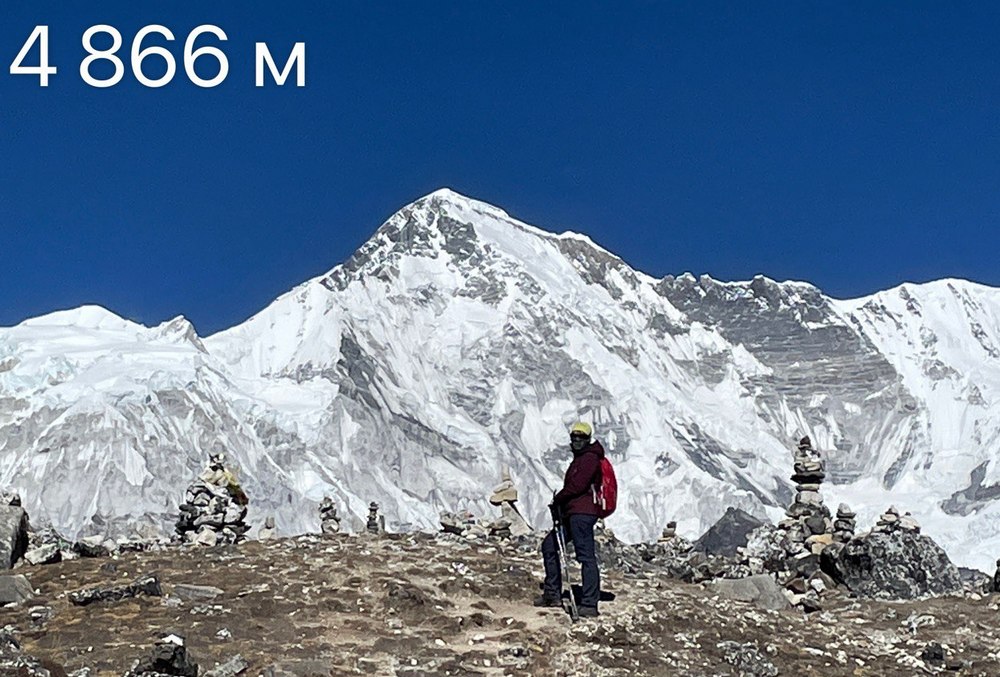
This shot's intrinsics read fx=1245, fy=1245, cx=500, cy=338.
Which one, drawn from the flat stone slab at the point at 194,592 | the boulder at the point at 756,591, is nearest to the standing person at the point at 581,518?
the boulder at the point at 756,591

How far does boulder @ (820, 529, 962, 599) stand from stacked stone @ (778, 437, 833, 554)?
244 inches

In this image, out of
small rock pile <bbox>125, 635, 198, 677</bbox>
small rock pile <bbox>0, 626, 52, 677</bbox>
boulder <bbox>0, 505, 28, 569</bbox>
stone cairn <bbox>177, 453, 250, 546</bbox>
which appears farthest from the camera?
stone cairn <bbox>177, 453, 250, 546</bbox>

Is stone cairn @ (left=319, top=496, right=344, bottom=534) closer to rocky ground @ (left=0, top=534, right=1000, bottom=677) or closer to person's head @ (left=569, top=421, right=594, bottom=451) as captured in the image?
rocky ground @ (left=0, top=534, right=1000, bottom=677)

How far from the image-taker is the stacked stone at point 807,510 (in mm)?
34625

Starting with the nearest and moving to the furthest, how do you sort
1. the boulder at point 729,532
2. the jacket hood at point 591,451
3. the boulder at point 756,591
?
the jacket hood at point 591,451, the boulder at point 756,591, the boulder at point 729,532

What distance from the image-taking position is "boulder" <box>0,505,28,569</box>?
2084cm

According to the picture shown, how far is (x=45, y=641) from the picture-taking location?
15.0m

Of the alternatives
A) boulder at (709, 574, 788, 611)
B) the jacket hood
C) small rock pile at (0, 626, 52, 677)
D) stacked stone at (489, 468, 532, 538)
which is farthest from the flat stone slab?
stacked stone at (489, 468, 532, 538)

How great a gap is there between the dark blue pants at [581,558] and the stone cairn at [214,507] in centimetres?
1578

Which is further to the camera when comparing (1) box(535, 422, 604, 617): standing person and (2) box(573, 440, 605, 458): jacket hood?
(2) box(573, 440, 605, 458): jacket hood

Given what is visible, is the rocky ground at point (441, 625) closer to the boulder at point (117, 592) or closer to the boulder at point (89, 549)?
the boulder at point (117, 592)

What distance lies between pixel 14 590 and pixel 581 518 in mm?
8059

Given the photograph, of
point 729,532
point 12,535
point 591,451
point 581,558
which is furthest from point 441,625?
point 729,532

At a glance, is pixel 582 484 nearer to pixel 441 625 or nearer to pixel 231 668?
pixel 441 625
